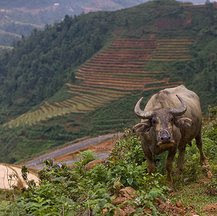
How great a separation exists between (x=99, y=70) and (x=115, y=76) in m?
4.75

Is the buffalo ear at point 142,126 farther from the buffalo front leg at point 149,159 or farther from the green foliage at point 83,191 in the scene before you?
the green foliage at point 83,191

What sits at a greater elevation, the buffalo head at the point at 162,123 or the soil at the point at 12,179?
the buffalo head at the point at 162,123

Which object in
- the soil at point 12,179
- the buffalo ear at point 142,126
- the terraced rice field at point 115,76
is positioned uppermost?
the buffalo ear at point 142,126

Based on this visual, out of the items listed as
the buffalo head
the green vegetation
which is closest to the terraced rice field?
the green vegetation

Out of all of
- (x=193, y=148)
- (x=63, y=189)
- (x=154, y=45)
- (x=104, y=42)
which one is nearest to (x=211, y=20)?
(x=154, y=45)

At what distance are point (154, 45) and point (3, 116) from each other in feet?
75.9

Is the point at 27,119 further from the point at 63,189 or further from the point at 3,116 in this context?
the point at 63,189

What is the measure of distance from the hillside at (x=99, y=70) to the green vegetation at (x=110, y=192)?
1027 inches

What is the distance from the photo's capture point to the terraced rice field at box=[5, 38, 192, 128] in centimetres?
5103

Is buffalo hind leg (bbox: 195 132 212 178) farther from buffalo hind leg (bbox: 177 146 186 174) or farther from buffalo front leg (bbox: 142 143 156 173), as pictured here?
buffalo front leg (bbox: 142 143 156 173)

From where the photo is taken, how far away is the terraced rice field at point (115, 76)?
167ft

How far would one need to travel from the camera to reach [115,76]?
5622cm

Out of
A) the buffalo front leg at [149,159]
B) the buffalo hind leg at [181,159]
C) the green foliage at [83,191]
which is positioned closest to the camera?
the green foliage at [83,191]

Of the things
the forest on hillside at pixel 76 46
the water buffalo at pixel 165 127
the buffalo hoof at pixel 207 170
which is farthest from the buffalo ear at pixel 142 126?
the forest on hillside at pixel 76 46
